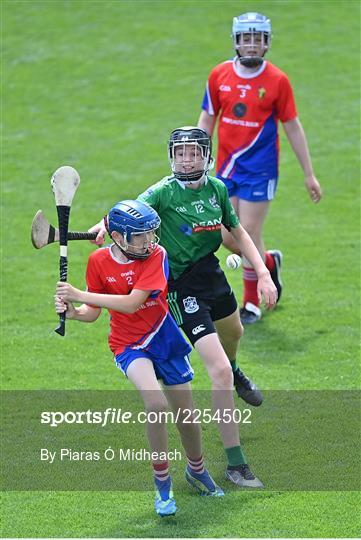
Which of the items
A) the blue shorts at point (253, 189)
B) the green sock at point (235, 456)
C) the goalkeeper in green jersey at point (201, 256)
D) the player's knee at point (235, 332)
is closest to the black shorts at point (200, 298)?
the goalkeeper in green jersey at point (201, 256)

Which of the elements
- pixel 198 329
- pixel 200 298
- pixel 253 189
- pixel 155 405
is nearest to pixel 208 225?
pixel 200 298

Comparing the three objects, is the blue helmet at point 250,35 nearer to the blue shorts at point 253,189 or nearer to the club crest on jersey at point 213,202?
the blue shorts at point 253,189

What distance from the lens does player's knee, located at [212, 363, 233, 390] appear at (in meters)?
7.70

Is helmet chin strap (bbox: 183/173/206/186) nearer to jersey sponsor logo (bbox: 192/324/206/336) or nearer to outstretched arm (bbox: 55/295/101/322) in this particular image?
jersey sponsor logo (bbox: 192/324/206/336)

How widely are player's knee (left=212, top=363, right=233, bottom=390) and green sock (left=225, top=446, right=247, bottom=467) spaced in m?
0.42

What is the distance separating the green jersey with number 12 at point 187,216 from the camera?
804 cm

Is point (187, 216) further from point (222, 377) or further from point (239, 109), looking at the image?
point (239, 109)

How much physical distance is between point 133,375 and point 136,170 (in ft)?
27.0

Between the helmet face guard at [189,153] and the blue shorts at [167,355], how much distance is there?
104 cm

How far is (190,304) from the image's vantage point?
26.5 feet

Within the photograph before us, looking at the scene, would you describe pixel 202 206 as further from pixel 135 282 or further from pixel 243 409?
pixel 243 409

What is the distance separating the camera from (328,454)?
8312 mm

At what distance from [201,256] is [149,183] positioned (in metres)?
6.74

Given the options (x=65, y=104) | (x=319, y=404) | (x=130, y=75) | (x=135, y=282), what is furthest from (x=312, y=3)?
(x=135, y=282)
